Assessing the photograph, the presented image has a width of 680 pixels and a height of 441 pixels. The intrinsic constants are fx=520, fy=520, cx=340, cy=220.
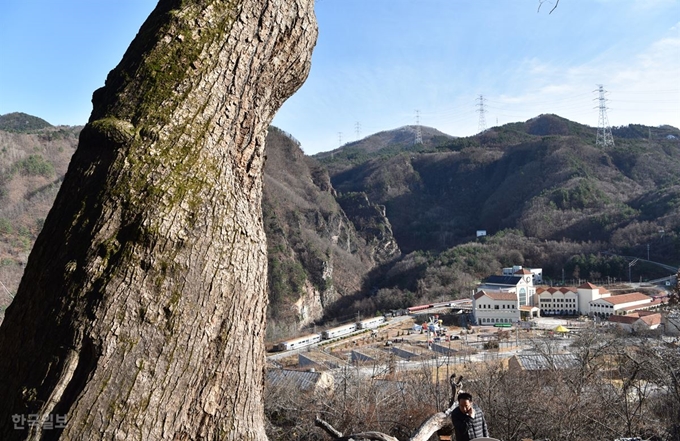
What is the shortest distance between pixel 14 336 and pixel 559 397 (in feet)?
24.2

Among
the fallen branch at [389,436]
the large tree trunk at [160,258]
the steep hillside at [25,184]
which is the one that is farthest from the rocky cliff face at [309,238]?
the large tree trunk at [160,258]

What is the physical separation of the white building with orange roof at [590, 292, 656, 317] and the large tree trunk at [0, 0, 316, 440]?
33.0 m

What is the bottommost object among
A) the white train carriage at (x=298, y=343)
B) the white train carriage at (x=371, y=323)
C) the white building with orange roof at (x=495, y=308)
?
the white train carriage at (x=298, y=343)

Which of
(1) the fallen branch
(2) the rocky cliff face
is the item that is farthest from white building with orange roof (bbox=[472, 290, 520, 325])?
(1) the fallen branch

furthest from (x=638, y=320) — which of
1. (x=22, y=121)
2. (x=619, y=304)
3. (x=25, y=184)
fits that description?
(x=22, y=121)

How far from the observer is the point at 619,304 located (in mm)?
30844

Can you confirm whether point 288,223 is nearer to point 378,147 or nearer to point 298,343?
point 298,343

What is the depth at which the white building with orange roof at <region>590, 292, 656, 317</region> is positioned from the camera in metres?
30.6

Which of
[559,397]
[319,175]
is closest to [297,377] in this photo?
[559,397]

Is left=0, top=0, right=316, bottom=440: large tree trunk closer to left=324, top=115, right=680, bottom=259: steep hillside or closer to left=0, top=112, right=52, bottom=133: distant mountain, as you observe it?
left=324, top=115, right=680, bottom=259: steep hillside

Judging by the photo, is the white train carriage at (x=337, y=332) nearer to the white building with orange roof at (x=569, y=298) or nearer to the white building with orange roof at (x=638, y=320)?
the white building with orange roof at (x=569, y=298)

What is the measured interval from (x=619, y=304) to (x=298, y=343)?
19.1m

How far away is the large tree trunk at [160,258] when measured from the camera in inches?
68.2

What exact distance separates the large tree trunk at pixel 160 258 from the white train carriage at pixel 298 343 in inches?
1055
